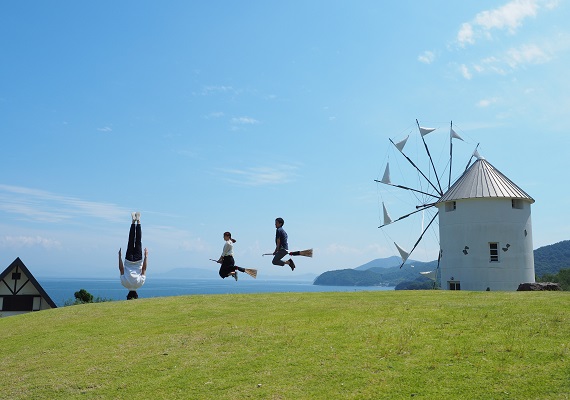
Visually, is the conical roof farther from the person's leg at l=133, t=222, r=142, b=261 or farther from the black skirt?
the person's leg at l=133, t=222, r=142, b=261

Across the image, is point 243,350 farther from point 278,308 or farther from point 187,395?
point 278,308

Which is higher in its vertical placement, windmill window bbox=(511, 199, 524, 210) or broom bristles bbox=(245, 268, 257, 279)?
windmill window bbox=(511, 199, 524, 210)

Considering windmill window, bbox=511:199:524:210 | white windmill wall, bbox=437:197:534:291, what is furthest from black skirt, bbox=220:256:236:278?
windmill window, bbox=511:199:524:210

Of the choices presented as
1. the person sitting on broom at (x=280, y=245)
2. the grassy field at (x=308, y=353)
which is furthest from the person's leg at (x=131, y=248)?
the person sitting on broom at (x=280, y=245)

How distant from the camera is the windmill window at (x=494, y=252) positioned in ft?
113

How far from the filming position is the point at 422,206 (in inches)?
1794

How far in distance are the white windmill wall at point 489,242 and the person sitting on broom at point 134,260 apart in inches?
904

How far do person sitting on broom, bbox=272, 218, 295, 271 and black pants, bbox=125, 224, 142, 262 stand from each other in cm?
686

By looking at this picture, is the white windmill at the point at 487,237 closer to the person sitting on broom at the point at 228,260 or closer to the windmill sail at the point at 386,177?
the windmill sail at the point at 386,177

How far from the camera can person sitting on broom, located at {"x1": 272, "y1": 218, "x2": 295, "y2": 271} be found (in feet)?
63.9

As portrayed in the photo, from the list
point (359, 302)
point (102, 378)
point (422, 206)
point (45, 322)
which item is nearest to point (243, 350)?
point (102, 378)

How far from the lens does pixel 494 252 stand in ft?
113

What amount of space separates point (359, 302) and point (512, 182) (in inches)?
941

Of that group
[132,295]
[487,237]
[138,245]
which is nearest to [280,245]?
[138,245]
